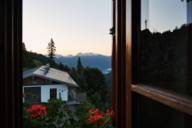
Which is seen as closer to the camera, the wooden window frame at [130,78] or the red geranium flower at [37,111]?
the wooden window frame at [130,78]

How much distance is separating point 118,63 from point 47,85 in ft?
1.73

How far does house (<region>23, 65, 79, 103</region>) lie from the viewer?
163cm

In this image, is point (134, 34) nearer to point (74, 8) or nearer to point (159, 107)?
point (159, 107)

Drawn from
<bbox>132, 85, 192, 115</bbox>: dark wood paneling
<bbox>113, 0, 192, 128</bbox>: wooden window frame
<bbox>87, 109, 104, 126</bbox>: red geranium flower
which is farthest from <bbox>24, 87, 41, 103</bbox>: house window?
<bbox>132, 85, 192, 115</bbox>: dark wood paneling

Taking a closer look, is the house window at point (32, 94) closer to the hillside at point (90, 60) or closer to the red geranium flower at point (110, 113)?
the hillside at point (90, 60)

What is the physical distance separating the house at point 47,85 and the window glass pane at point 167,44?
2.59 feet

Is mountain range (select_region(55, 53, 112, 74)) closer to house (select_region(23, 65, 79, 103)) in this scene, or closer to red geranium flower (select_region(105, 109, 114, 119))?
house (select_region(23, 65, 79, 103))

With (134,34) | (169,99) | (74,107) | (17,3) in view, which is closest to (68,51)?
(74,107)

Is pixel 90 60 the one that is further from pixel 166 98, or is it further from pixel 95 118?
pixel 166 98

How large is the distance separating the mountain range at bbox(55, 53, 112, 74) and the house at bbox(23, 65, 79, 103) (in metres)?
0.07

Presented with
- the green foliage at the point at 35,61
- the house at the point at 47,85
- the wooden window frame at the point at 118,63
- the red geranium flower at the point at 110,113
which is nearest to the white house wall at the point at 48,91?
the house at the point at 47,85

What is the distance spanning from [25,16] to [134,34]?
2.55 ft

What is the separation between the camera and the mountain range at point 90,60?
5.74ft

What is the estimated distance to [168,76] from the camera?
799mm
